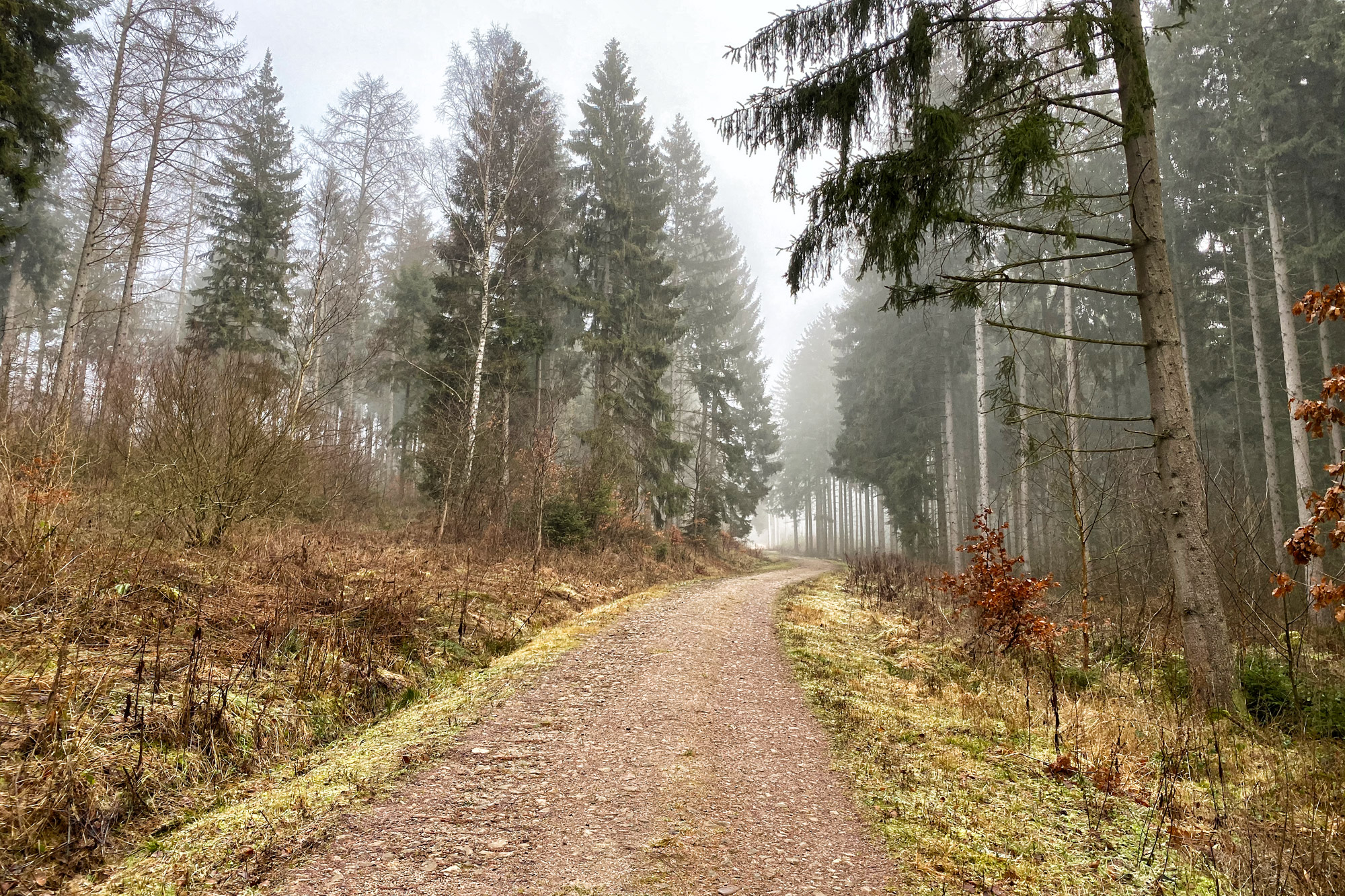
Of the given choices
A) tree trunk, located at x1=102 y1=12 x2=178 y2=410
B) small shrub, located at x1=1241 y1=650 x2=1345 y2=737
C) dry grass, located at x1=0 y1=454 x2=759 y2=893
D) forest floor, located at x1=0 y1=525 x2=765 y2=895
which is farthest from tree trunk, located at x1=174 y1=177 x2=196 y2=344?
small shrub, located at x1=1241 y1=650 x2=1345 y2=737

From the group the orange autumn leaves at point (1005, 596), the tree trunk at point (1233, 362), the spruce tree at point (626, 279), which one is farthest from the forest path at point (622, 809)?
the tree trunk at point (1233, 362)

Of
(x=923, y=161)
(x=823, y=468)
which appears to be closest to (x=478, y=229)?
(x=923, y=161)

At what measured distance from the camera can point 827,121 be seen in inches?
251

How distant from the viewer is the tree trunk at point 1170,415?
16.5 ft

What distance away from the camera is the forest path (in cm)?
251

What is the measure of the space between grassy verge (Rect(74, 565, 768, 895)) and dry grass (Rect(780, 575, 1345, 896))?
9.19 feet

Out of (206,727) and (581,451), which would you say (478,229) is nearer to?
(581,451)

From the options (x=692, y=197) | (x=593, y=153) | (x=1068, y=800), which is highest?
(x=692, y=197)

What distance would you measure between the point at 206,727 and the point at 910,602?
36.9ft

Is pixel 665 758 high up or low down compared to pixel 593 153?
down

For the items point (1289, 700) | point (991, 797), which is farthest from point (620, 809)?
point (1289, 700)

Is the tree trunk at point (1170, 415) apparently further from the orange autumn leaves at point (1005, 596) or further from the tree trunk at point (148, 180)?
the tree trunk at point (148, 180)

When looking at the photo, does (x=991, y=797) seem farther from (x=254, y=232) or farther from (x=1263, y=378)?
(x=254, y=232)

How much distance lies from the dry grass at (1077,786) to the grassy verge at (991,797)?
1cm
